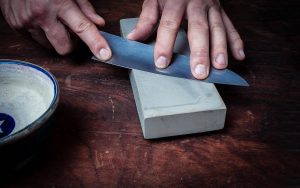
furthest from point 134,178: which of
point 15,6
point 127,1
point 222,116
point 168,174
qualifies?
point 127,1

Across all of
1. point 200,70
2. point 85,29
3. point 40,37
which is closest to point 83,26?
point 85,29

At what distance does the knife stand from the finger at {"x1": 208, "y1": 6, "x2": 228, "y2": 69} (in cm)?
2

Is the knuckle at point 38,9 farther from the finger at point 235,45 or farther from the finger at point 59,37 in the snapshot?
the finger at point 235,45

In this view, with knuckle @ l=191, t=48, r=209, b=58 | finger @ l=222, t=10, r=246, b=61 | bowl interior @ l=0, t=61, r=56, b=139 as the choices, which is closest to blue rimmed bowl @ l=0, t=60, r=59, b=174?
bowl interior @ l=0, t=61, r=56, b=139

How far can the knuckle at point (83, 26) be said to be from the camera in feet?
2.28

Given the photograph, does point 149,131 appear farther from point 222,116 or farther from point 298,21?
point 298,21

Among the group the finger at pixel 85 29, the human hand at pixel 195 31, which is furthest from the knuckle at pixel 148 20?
the finger at pixel 85 29

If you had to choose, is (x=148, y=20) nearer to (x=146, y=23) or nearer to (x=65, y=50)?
(x=146, y=23)

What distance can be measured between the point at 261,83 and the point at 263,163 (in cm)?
19

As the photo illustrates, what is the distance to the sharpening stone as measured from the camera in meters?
0.55

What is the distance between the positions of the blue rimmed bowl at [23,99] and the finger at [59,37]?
0.54ft

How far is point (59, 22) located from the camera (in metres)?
0.73

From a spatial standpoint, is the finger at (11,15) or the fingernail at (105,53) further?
the finger at (11,15)

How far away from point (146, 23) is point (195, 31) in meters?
0.11
